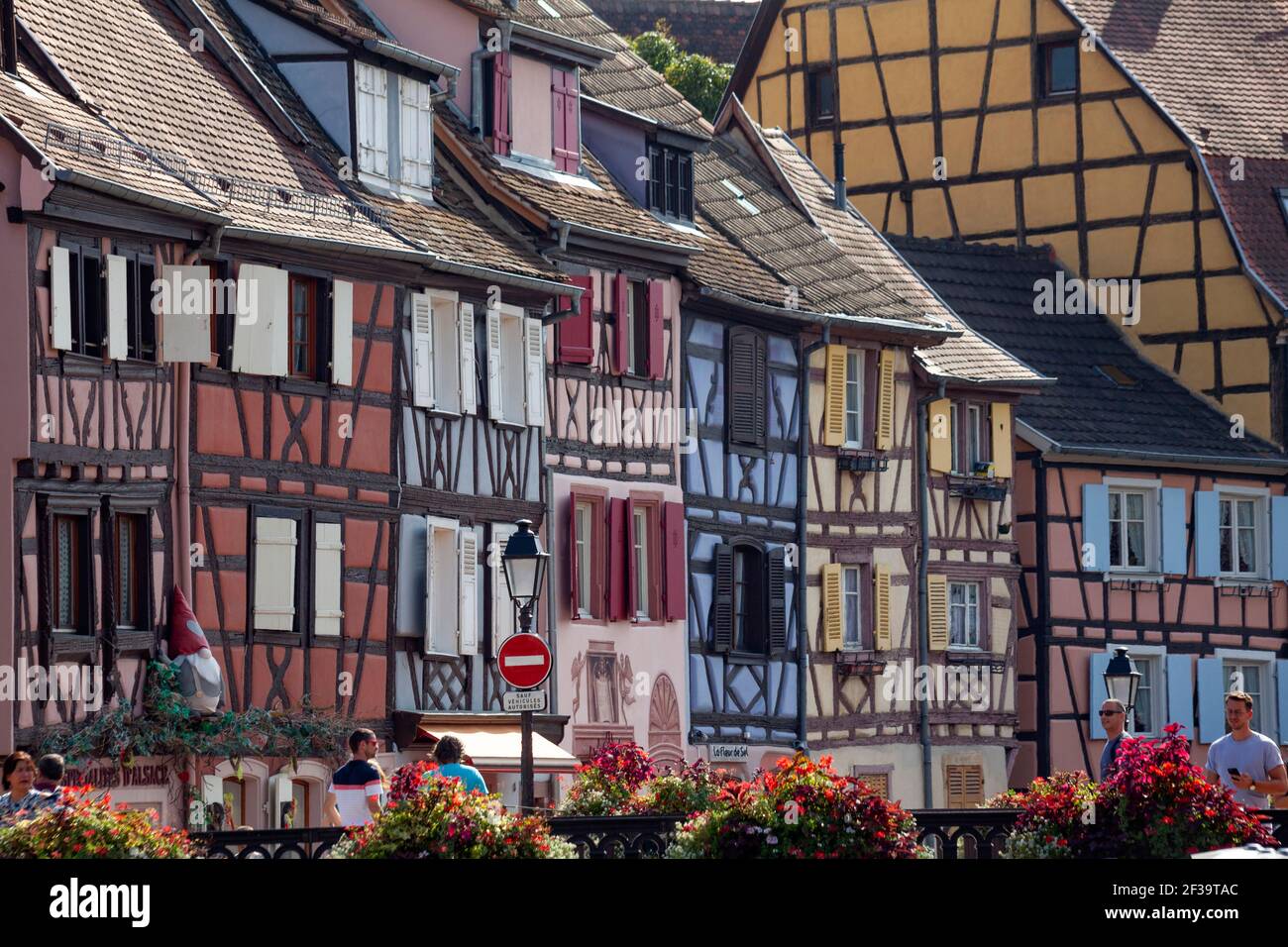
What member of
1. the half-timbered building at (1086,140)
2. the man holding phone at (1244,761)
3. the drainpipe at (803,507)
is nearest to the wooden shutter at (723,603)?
the drainpipe at (803,507)

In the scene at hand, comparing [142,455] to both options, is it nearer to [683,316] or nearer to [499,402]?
[499,402]

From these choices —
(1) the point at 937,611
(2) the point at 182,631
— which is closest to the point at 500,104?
(2) the point at 182,631

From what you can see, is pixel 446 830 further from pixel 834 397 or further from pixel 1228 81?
pixel 1228 81

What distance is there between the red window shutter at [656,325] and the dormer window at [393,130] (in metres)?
3.97

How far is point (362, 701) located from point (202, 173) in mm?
5442

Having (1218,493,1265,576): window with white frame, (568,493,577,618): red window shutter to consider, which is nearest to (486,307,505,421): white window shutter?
(568,493,577,618): red window shutter

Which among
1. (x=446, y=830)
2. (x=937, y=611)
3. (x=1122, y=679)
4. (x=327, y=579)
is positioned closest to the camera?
(x=446, y=830)

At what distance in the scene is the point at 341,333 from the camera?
32500 millimetres

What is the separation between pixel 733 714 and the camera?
133ft

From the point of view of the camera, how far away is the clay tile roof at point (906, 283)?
151 ft

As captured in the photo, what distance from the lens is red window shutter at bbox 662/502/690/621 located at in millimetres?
38906

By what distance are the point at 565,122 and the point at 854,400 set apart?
684 cm

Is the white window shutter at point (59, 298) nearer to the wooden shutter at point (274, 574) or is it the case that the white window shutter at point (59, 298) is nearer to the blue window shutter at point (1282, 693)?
the wooden shutter at point (274, 574)
